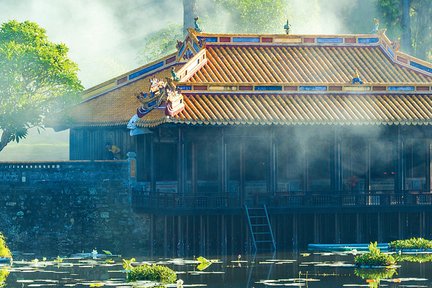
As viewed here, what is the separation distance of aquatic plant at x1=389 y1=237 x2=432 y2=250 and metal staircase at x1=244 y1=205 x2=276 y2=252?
603cm

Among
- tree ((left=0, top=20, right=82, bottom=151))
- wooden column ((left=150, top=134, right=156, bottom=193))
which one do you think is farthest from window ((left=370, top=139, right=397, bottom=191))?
tree ((left=0, top=20, right=82, bottom=151))

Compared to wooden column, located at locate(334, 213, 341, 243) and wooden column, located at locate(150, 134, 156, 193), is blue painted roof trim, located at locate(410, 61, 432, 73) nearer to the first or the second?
wooden column, located at locate(334, 213, 341, 243)

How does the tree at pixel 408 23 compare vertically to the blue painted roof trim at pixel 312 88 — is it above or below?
above

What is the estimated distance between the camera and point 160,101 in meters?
84.2

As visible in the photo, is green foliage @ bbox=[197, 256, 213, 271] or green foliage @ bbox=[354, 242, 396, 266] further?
green foliage @ bbox=[197, 256, 213, 271]

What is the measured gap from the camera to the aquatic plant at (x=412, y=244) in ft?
264

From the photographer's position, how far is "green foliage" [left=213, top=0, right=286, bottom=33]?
13988 centimetres

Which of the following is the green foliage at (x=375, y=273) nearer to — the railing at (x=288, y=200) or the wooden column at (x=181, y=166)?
the railing at (x=288, y=200)

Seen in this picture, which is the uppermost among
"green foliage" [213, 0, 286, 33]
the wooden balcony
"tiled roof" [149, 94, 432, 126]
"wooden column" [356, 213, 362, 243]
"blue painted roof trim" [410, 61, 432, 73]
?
"green foliage" [213, 0, 286, 33]

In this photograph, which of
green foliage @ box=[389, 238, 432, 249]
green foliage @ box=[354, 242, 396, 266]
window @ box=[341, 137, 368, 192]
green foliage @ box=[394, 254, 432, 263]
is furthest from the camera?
window @ box=[341, 137, 368, 192]

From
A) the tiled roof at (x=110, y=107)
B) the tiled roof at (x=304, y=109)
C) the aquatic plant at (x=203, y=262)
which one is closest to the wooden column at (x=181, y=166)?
the tiled roof at (x=304, y=109)

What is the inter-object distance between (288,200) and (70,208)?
11.2 metres

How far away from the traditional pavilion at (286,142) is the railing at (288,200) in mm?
49

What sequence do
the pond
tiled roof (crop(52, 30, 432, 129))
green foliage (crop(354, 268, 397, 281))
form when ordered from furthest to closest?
1. tiled roof (crop(52, 30, 432, 129))
2. green foliage (crop(354, 268, 397, 281))
3. the pond
